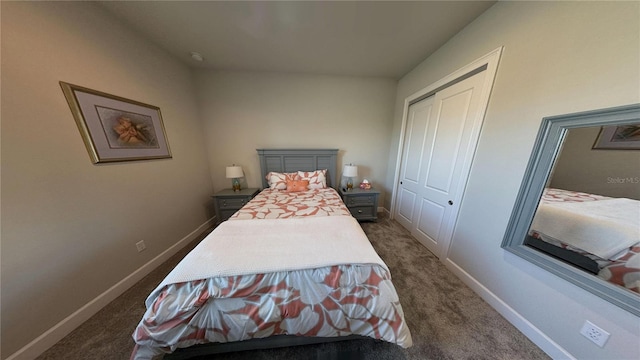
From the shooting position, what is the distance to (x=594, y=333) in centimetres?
94

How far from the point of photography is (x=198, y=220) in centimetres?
256

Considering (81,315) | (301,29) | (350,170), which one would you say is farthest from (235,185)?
(301,29)

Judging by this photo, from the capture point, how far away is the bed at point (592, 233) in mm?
899

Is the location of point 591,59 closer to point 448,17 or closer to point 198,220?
point 448,17

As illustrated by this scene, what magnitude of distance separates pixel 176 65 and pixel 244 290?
289 cm

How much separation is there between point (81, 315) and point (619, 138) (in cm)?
378

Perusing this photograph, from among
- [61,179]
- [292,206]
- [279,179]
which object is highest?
[61,179]

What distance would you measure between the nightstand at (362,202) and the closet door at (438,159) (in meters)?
0.46

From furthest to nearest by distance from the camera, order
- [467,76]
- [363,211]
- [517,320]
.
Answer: [363,211], [467,76], [517,320]

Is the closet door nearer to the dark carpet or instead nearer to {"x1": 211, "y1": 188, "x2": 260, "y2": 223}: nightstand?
the dark carpet

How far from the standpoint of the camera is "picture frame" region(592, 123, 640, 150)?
0.86 m

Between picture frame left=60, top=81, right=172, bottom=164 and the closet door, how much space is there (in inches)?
131

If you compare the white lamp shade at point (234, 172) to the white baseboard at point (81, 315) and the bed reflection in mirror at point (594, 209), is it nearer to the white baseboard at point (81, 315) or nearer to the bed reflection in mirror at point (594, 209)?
the white baseboard at point (81, 315)

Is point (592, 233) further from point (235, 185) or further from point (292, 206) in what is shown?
point (235, 185)
